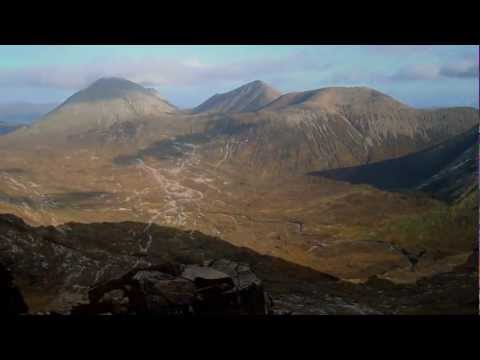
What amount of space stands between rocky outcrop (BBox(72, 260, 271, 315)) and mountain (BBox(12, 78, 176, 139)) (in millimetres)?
84827

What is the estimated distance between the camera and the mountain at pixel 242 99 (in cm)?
14062

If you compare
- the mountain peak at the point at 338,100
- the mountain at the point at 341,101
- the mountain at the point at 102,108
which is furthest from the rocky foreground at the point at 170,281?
the mountain peak at the point at 338,100

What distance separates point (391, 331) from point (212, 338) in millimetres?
3179

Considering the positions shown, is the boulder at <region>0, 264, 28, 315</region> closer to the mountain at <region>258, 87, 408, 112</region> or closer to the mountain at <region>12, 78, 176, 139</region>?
the mountain at <region>12, 78, 176, 139</region>

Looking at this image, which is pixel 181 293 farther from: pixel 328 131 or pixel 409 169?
pixel 328 131

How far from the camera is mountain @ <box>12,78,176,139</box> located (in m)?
95.7

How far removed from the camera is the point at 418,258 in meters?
35.0

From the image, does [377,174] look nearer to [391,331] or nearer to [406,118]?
[406,118]

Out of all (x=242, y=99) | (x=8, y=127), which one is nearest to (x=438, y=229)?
(x=8, y=127)

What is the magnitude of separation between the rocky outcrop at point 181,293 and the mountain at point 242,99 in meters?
125

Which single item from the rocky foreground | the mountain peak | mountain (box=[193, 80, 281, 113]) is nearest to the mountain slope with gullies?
the mountain peak

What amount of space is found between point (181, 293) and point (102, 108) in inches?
4436

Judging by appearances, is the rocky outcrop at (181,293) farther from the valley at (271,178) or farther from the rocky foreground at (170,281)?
the valley at (271,178)
